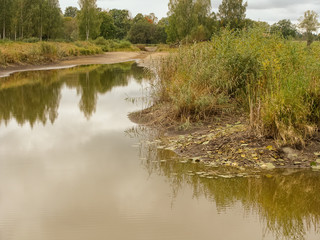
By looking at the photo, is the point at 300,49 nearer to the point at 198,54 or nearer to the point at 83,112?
the point at 198,54

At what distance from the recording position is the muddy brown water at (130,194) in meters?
3.95

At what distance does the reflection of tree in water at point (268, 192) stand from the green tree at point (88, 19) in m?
53.3

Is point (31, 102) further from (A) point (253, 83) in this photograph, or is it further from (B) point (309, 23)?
(B) point (309, 23)

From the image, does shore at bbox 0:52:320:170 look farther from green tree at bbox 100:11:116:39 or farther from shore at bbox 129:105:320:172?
green tree at bbox 100:11:116:39

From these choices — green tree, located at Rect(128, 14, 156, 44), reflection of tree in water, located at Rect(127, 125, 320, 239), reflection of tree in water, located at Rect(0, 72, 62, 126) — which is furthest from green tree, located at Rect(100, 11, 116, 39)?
reflection of tree in water, located at Rect(127, 125, 320, 239)

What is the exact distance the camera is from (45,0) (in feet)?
182

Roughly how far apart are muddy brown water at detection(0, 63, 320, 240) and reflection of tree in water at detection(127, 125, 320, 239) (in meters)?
0.01

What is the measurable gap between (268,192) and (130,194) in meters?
1.84

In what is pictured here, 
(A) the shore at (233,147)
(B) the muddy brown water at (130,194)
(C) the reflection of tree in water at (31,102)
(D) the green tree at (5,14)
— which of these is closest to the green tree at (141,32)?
(D) the green tree at (5,14)

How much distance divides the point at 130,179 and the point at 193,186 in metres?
0.94

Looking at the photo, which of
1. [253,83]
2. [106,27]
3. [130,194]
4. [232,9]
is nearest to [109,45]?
[232,9]

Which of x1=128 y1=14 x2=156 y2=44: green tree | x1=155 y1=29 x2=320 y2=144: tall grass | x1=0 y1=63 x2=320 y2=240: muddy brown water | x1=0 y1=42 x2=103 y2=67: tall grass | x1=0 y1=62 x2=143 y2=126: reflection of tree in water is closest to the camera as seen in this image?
x1=0 y1=63 x2=320 y2=240: muddy brown water

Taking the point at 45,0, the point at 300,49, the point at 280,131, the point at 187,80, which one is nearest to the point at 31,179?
the point at 280,131

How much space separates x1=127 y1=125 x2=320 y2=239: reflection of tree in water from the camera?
13.5ft
